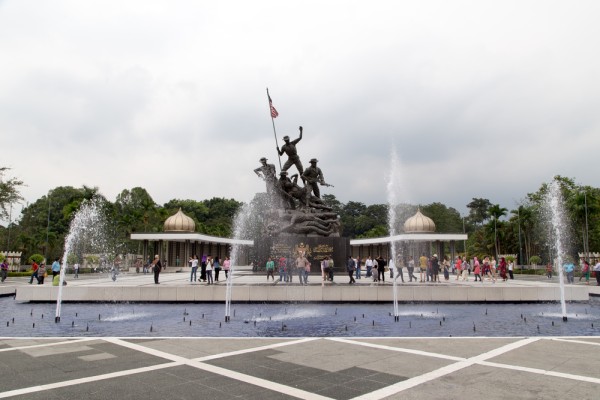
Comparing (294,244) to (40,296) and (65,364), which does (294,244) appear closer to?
(40,296)

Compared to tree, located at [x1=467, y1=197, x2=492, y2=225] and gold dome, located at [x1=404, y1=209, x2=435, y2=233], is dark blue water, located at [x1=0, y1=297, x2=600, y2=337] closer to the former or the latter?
gold dome, located at [x1=404, y1=209, x2=435, y2=233]

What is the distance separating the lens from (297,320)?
1252cm

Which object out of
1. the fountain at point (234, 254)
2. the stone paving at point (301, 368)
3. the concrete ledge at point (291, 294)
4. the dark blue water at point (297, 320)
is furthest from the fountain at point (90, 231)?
the stone paving at point (301, 368)

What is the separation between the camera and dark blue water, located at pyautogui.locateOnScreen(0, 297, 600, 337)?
34.0 ft

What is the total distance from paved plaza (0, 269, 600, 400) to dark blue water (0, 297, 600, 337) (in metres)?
1.57

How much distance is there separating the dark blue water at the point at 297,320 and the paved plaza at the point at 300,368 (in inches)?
61.9

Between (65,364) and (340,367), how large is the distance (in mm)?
4305

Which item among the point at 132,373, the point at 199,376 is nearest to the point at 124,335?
the point at 132,373

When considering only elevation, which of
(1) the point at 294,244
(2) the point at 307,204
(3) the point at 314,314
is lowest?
(3) the point at 314,314

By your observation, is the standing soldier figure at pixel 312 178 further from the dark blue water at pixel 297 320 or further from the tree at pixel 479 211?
the tree at pixel 479 211

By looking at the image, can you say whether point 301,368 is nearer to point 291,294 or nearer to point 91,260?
point 291,294

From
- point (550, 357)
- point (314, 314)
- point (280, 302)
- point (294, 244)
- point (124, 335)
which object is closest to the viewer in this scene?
point (550, 357)

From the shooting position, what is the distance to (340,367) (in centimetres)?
655

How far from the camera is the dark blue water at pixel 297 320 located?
1037cm
